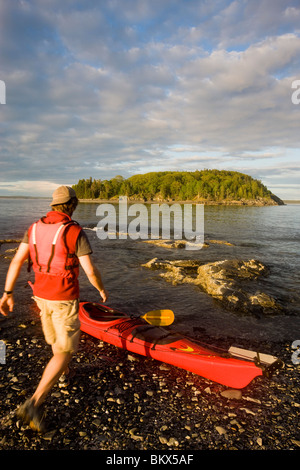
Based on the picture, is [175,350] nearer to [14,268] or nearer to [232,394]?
[232,394]

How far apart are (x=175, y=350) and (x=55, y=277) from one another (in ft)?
11.3

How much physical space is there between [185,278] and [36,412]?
9988 mm

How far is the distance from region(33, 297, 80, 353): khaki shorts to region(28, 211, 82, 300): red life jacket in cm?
12

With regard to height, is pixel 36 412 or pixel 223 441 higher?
pixel 36 412

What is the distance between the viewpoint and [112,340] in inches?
266

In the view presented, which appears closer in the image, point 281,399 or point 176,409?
point 176,409

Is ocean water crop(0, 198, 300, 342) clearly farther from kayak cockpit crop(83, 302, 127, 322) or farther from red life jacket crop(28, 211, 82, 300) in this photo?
red life jacket crop(28, 211, 82, 300)

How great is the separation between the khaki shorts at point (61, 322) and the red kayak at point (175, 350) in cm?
258

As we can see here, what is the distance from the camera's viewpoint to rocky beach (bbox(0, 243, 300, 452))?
4145 millimetres

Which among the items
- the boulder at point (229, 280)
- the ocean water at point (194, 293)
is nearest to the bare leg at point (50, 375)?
the ocean water at point (194, 293)

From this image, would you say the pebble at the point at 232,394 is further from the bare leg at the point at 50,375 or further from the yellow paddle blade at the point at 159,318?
the bare leg at the point at 50,375

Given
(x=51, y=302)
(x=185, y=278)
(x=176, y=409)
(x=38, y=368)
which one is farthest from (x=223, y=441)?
(x=185, y=278)
